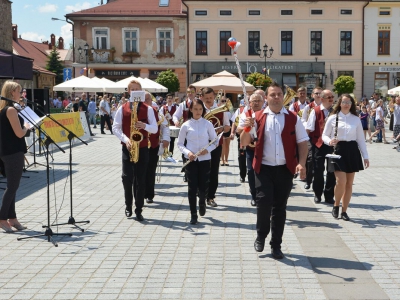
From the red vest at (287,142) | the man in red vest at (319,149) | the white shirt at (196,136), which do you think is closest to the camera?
the red vest at (287,142)

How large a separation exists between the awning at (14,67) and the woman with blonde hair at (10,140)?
4776 mm

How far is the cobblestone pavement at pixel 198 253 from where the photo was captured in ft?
17.5

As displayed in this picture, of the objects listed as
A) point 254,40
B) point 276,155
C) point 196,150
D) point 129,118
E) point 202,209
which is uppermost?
point 254,40

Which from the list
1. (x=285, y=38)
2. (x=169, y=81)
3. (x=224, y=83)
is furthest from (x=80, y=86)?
(x=285, y=38)

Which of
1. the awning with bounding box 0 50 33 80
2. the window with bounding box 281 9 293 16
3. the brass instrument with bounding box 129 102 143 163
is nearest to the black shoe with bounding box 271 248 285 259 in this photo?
the brass instrument with bounding box 129 102 143 163

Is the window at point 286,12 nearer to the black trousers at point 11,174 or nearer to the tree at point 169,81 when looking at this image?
the tree at point 169,81

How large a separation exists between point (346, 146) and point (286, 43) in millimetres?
38916

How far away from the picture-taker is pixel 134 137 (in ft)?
26.9

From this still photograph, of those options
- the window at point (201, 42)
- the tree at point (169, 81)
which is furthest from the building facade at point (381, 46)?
the tree at point (169, 81)

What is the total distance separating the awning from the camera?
1205cm

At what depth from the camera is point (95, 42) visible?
46625 mm

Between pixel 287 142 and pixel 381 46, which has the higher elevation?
pixel 381 46

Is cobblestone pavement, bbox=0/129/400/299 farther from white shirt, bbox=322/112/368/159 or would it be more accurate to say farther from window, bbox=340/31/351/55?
window, bbox=340/31/351/55

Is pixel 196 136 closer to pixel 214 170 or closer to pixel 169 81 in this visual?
pixel 214 170
